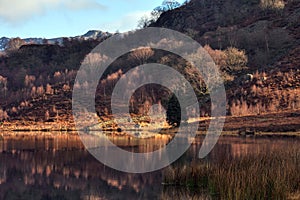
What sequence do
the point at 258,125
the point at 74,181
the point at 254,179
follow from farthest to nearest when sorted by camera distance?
the point at 258,125
the point at 74,181
the point at 254,179

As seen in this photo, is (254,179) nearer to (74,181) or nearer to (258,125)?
(74,181)

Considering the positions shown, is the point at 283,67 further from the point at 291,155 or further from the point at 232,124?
the point at 291,155

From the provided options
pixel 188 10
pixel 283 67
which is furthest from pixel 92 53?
pixel 283 67

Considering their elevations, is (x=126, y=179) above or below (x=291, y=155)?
below

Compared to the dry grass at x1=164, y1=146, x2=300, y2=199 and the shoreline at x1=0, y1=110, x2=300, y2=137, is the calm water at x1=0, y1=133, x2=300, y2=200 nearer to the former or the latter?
the dry grass at x1=164, y1=146, x2=300, y2=199

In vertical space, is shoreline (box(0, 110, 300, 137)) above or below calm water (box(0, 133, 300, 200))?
above

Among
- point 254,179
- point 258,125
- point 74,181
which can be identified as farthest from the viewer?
point 258,125

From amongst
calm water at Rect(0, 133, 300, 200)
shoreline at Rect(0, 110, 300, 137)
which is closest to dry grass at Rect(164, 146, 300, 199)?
calm water at Rect(0, 133, 300, 200)

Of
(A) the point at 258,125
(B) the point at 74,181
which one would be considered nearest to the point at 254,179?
(B) the point at 74,181

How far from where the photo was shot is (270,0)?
370 feet

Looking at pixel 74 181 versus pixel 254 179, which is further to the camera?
pixel 74 181

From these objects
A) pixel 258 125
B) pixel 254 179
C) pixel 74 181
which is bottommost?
pixel 74 181

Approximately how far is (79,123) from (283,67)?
3760 cm

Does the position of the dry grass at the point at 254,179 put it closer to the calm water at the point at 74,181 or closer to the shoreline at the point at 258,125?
the calm water at the point at 74,181
